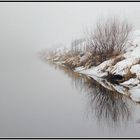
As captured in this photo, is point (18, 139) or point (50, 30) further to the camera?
point (50, 30)

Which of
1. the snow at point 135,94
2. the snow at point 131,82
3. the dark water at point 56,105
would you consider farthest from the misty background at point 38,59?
the snow at point 131,82

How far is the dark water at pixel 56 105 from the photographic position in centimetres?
282

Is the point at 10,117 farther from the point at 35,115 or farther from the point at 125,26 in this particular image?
the point at 125,26

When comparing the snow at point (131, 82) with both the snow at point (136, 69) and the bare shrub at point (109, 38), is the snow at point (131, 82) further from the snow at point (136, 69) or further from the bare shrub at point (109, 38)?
the bare shrub at point (109, 38)

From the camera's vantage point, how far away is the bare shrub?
9.80 feet

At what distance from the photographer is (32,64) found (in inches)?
119

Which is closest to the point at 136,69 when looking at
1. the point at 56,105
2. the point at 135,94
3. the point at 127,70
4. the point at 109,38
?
the point at 127,70

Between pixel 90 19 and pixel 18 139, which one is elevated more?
pixel 90 19

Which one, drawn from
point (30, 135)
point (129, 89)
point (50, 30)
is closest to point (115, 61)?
point (129, 89)

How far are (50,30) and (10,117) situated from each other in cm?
70

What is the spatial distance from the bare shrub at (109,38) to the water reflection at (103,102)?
8.5 inches

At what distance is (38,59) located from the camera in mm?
3010
